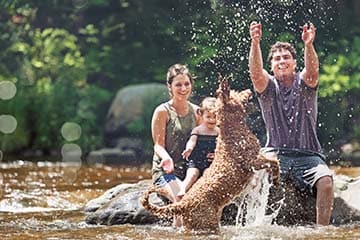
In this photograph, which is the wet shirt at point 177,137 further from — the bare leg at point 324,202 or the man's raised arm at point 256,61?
the bare leg at point 324,202

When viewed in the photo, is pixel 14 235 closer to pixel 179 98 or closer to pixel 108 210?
pixel 108 210

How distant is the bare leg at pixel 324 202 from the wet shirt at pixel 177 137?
3.38 ft

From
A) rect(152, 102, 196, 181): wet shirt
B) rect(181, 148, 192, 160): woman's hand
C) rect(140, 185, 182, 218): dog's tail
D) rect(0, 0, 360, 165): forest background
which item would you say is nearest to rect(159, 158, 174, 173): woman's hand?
rect(181, 148, 192, 160): woman's hand

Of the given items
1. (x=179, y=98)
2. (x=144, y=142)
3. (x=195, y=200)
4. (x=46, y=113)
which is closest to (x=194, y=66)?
(x=144, y=142)

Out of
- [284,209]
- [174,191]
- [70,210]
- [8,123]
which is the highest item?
[8,123]

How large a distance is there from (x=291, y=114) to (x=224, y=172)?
896 mm

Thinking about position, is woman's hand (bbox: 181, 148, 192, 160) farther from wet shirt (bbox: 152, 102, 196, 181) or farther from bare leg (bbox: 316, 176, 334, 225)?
bare leg (bbox: 316, 176, 334, 225)

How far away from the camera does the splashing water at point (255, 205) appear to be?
17.9 ft

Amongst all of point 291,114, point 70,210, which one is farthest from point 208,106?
point 70,210

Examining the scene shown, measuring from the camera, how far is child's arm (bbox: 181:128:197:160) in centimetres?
582

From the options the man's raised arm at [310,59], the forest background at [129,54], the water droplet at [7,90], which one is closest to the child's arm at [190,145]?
the man's raised arm at [310,59]

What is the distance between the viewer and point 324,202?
5633 mm

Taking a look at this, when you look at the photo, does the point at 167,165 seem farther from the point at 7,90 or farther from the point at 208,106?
the point at 7,90

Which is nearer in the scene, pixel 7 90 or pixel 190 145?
pixel 190 145
